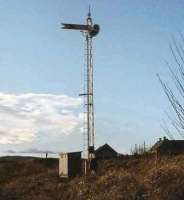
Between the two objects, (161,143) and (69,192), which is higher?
(161,143)

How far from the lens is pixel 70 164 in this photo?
109 feet

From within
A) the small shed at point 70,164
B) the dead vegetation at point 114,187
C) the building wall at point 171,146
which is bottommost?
the dead vegetation at point 114,187

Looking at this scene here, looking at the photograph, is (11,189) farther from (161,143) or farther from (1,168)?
(161,143)

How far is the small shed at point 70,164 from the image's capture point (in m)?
32.9

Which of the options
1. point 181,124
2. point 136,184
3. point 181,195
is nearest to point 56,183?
point 136,184

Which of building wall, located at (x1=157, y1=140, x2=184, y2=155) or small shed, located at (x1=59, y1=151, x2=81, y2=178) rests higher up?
building wall, located at (x1=157, y1=140, x2=184, y2=155)

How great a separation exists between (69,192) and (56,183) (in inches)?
185

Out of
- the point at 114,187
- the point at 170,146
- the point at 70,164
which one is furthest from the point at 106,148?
the point at 114,187

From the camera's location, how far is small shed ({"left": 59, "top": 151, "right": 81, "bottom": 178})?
108 feet

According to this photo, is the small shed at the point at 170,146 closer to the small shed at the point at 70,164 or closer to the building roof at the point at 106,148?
the building roof at the point at 106,148

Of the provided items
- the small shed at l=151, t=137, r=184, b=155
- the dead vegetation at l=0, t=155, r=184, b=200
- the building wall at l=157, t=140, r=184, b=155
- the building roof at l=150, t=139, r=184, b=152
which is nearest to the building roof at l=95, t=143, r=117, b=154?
the building roof at l=150, t=139, r=184, b=152

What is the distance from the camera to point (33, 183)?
3020 centimetres

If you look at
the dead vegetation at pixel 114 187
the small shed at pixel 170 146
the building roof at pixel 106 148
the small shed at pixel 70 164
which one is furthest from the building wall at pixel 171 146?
the dead vegetation at pixel 114 187

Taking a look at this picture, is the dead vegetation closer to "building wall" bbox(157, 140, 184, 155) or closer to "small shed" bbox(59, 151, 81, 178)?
"small shed" bbox(59, 151, 81, 178)
